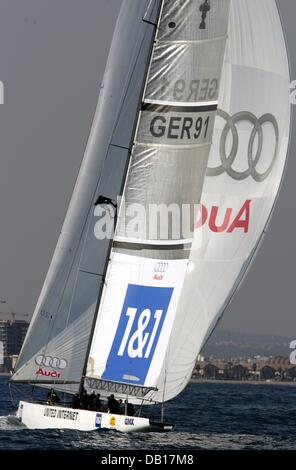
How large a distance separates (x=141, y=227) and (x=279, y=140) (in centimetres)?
381

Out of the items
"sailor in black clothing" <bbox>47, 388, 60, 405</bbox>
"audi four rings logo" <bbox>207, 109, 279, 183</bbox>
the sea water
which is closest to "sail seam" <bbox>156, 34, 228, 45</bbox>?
"audi four rings logo" <bbox>207, 109, 279, 183</bbox>

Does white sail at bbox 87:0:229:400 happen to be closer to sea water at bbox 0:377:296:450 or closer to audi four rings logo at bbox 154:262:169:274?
audi four rings logo at bbox 154:262:169:274

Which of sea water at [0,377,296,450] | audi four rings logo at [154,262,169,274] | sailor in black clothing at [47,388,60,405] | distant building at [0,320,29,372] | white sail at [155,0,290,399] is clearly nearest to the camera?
sea water at [0,377,296,450]

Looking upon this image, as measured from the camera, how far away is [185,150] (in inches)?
1094

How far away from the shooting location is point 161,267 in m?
27.9

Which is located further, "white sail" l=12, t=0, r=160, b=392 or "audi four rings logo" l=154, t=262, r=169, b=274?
"audi four rings logo" l=154, t=262, r=169, b=274

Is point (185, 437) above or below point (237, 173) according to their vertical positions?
below

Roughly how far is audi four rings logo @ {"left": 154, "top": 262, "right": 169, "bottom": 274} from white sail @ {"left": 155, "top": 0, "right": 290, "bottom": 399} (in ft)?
2.66

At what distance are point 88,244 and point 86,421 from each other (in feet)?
11.8

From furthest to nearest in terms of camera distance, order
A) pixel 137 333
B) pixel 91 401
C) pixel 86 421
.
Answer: pixel 137 333, pixel 91 401, pixel 86 421

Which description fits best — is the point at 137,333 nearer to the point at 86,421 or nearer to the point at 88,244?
the point at 88,244

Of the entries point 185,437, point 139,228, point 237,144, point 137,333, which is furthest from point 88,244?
point 185,437

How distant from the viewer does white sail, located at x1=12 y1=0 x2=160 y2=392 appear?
90.5 feet

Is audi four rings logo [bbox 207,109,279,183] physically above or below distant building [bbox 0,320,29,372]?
below
